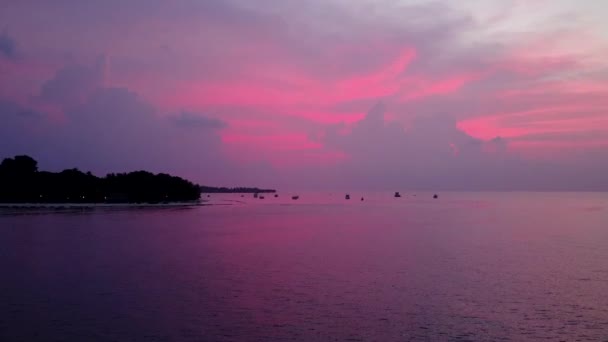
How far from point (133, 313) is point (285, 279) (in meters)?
10.5

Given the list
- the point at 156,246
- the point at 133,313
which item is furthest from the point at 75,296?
the point at 156,246

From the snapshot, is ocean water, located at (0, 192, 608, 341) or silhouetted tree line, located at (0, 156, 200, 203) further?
silhouetted tree line, located at (0, 156, 200, 203)

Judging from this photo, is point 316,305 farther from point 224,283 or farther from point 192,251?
point 192,251

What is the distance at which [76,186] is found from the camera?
158 metres

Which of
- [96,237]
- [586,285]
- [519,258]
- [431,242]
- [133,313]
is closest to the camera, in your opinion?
[133,313]

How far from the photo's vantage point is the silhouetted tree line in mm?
152375

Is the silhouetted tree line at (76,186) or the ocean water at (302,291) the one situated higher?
the silhouetted tree line at (76,186)

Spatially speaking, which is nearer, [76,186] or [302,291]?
[302,291]

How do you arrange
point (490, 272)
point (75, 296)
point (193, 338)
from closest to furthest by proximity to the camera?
1. point (193, 338)
2. point (75, 296)
3. point (490, 272)

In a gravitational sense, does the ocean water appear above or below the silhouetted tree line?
below

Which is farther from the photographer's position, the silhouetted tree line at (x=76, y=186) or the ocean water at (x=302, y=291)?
the silhouetted tree line at (x=76, y=186)

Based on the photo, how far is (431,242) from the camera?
55125 mm

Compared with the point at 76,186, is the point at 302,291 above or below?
below

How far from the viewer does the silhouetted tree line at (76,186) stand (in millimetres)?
152375
